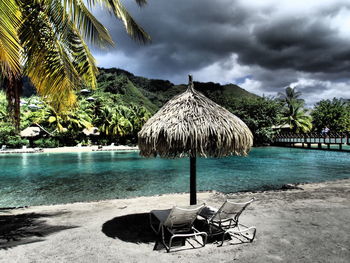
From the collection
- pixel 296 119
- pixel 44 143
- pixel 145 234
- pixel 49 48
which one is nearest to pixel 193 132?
pixel 145 234

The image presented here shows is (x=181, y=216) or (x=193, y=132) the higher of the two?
(x=193, y=132)

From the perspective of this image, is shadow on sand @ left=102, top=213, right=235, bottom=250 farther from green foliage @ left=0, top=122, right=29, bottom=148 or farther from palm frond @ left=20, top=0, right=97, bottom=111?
green foliage @ left=0, top=122, right=29, bottom=148

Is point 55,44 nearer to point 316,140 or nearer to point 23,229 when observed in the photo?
point 23,229

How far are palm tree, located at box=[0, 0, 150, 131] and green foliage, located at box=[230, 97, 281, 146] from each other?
3631cm

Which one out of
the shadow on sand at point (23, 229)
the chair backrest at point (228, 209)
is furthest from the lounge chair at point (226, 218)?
the shadow on sand at point (23, 229)

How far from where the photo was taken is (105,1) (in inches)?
217

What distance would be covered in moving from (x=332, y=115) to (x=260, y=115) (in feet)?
43.1

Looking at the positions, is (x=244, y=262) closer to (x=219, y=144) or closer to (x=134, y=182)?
(x=219, y=144)

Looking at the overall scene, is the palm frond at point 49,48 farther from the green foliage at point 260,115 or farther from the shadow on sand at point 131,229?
the green foliage at point 260,115

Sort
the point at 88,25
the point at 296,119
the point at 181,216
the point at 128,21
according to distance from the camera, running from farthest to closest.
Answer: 1. the point at 296,119
2. the point at 128,21
3. the point at 88,25
4. the point at 181,216

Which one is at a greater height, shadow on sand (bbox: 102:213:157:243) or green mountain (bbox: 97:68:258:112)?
green mountain (bbox: 97:68:258:112)

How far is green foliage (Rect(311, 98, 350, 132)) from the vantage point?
142ft

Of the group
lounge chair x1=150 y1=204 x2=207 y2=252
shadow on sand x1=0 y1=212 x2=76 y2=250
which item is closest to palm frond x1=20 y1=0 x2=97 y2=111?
shadow on sand x1=0 y1=212 x2=76 y2=250

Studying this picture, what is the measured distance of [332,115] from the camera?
44500 mm
